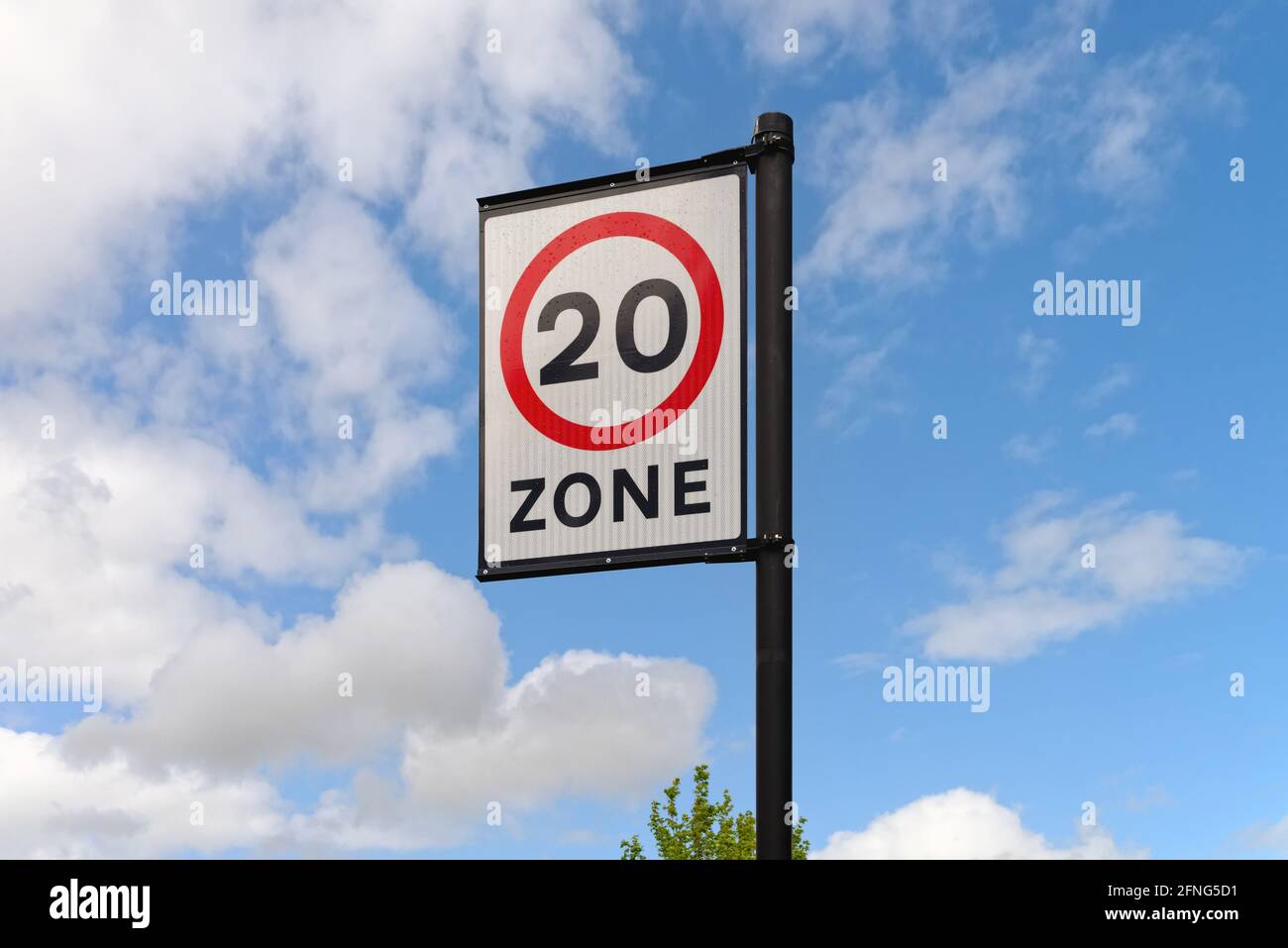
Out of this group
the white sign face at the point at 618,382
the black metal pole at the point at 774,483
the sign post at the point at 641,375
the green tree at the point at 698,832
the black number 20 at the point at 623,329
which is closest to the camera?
the black metal pole at the point at 774,483

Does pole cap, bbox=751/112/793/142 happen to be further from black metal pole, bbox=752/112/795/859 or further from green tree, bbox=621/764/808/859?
green tree, bbox=621/764/808/859

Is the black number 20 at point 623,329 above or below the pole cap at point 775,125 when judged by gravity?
below

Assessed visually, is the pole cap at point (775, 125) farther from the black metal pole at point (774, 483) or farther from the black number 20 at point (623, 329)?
the black number 20 at point (623, 329)

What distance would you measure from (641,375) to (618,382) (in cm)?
12

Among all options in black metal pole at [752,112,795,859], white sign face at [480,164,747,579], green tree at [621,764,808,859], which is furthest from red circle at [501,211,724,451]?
green tree at [621,764,808,859]

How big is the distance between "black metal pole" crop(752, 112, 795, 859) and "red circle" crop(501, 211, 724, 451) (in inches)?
10.3

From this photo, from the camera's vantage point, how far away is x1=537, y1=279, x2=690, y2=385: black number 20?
588 centimetres

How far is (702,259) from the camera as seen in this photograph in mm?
5910

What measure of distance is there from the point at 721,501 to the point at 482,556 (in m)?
1.22

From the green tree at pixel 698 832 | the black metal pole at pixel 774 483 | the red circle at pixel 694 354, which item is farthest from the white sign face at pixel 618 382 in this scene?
the green tree at pixel 698 832

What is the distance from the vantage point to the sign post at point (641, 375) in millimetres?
5625
